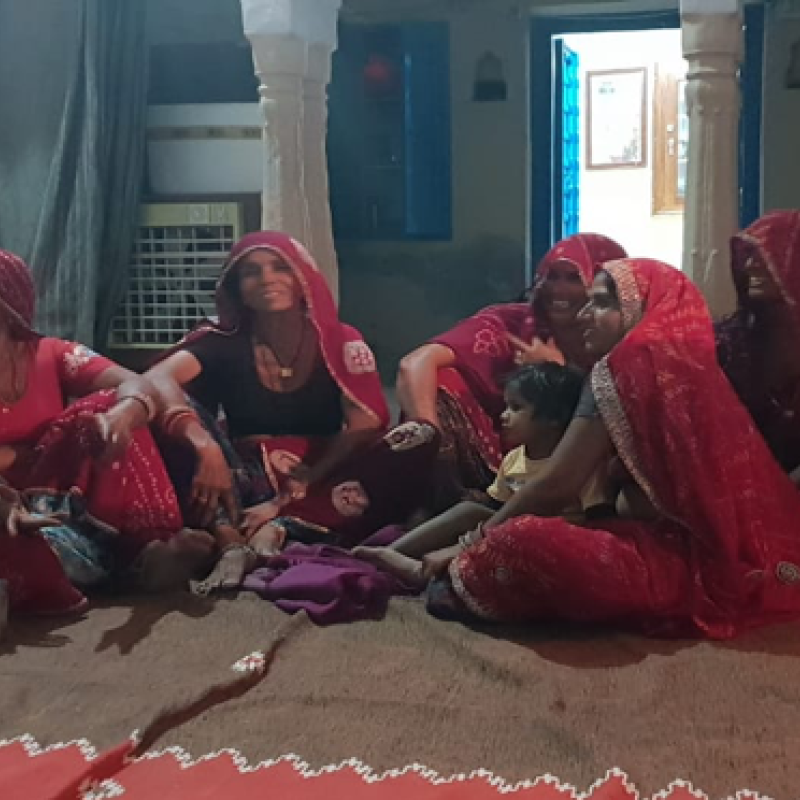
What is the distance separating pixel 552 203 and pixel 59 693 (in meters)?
3.87

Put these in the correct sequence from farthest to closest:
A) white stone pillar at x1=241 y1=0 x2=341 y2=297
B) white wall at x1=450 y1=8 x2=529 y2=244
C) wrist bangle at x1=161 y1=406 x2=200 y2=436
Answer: white wall at x1=450 y1=8 x2=529 y2=244, white stone pillar at x1=241 y1=0 x2=341 y2=297, wrist bangle at x1=161 y1=406 x2=200 y2=436

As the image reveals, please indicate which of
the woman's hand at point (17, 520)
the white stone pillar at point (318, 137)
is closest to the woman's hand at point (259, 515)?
the woman's hand at point (17, 520)

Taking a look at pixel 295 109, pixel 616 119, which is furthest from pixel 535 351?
pixel 616 119

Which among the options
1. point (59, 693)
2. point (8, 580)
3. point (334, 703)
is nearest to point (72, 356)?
point (8, 580)

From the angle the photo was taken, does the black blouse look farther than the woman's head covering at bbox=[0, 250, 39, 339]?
Yes

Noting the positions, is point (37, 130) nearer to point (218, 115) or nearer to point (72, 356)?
point (218, 115)

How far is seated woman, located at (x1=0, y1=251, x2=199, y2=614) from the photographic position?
2.32 m

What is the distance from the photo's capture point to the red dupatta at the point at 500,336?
274 centimetres

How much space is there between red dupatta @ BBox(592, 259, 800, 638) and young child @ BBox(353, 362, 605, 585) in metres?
0.19

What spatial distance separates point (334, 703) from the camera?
178 centimetres

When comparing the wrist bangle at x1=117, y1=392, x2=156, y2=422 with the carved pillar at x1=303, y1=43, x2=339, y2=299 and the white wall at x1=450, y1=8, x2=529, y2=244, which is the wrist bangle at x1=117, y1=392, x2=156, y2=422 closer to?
the carved pillar at x1=303, y1=43, x2=339, y2=299

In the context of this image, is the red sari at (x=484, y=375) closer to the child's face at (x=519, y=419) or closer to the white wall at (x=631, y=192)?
the child's face at (x=519, y=419)

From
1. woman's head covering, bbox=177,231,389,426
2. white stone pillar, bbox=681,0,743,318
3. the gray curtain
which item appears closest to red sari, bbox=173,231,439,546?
woman's head covering, bbox=177,231,389,426

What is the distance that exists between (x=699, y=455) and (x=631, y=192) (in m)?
5.41
